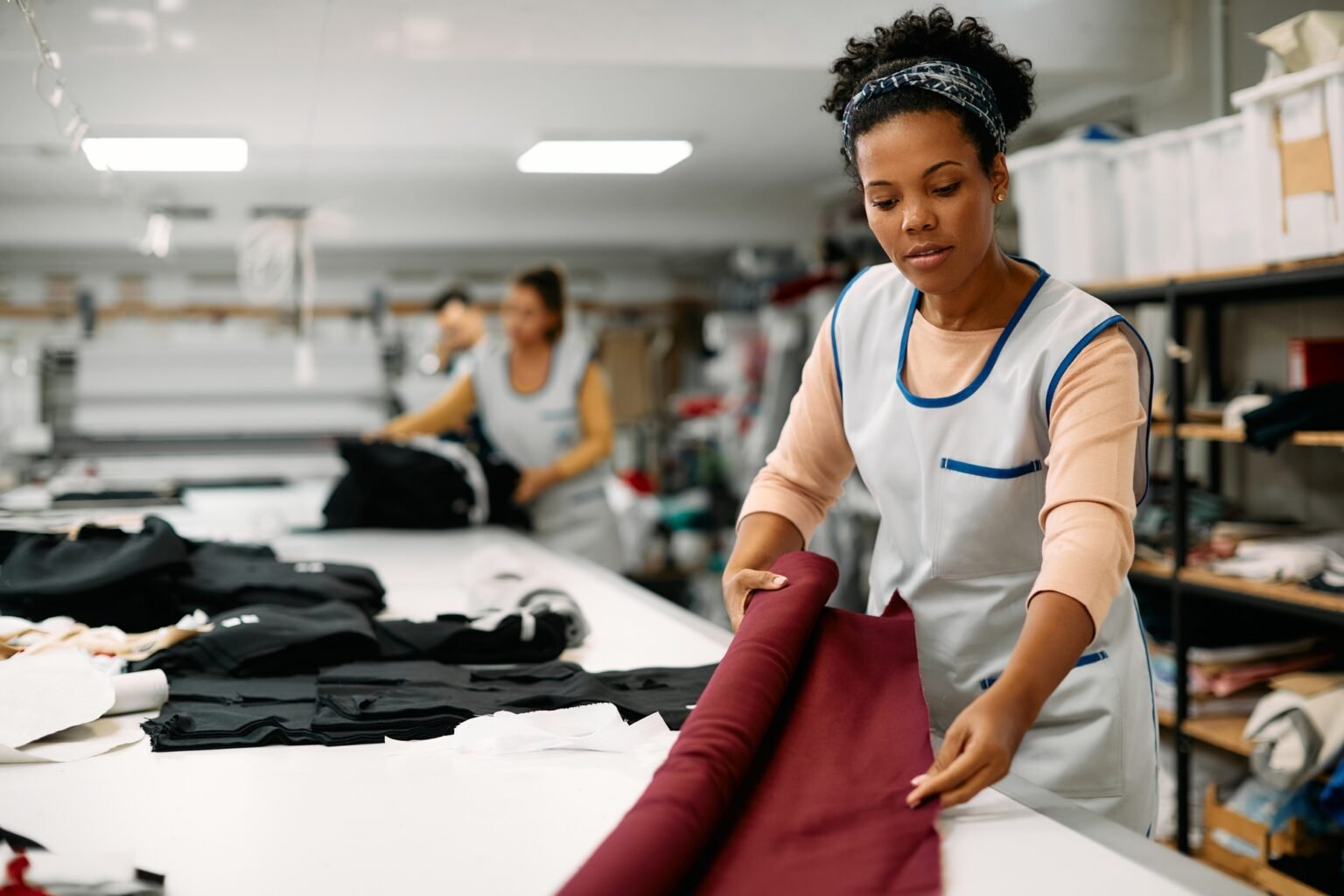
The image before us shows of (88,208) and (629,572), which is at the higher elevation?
(88,208)

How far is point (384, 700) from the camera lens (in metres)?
1.56

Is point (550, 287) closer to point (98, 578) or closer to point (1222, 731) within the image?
point (98, 578)

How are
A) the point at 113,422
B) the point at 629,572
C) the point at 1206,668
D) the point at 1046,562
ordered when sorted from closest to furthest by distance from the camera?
1. the point at 1046,562
2. the point at 1206,668
3. the point at 113,422
4. the point at 629,572

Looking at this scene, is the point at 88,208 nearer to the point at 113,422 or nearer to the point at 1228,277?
the point at 113,422

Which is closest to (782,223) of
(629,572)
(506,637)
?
(629,572)

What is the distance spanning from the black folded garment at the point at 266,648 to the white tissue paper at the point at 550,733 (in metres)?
0.41

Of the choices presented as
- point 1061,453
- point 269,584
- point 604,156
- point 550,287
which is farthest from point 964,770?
point 604,156

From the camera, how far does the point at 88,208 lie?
22.5 feet

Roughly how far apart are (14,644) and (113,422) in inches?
166

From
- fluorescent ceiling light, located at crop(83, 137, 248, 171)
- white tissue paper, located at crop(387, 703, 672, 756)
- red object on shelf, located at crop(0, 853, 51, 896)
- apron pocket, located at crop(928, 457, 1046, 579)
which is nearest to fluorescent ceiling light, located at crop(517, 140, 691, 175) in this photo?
fluorescent ceiling light, located at crop(83, 137, 248, 171)

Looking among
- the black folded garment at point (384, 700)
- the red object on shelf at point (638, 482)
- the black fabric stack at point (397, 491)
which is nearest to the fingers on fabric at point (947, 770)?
the black folded garment at point (384, 700)

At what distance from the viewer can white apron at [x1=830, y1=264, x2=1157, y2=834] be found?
1440 millimetres

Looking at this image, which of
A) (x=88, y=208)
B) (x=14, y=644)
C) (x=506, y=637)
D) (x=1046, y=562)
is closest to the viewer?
(x=1046, y=562)

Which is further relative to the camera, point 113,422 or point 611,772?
point 113,422
